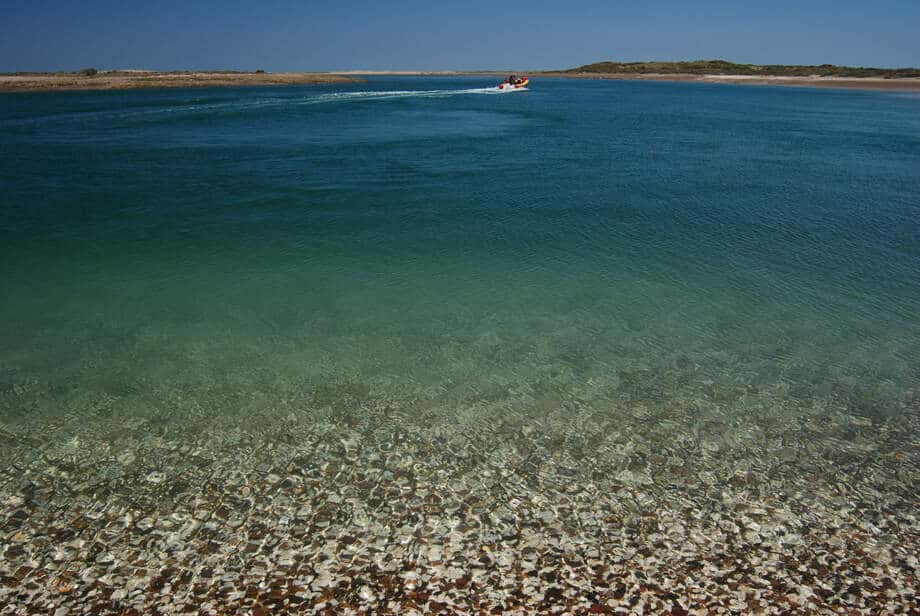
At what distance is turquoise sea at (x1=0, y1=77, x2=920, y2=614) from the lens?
7270 mm

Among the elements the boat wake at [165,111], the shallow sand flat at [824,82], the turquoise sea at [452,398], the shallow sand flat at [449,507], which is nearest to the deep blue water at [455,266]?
the turquoise sea at [452,398]

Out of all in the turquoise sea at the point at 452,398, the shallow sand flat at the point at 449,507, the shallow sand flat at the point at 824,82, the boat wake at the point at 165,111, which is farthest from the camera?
the shallow sand flat at the point at 824,82

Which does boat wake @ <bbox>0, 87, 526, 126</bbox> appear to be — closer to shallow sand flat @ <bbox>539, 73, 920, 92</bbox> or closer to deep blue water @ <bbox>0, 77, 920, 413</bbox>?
deep blue water @ <bbox>0, 77, 920, 413</bbox>

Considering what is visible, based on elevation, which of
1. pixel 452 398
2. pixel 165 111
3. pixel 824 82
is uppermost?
pixel 824 82

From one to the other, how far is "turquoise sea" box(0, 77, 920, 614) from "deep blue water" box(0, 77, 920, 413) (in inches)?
5.2

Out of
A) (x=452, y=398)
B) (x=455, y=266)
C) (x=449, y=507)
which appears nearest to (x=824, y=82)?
(x=455, y=266)

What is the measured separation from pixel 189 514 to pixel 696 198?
26672 mm

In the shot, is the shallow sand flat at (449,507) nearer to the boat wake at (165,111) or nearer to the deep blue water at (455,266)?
the deep blue water at (455,266)

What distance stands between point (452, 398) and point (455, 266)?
7749 mm

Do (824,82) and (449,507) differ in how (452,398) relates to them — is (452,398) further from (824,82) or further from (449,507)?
(824,82)

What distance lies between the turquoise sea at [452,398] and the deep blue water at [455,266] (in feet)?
0.43

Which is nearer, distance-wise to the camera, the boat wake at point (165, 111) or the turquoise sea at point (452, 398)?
the turquoise sea at point (452, 398)

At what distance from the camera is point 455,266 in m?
18.2

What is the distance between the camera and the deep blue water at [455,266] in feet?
41.2
